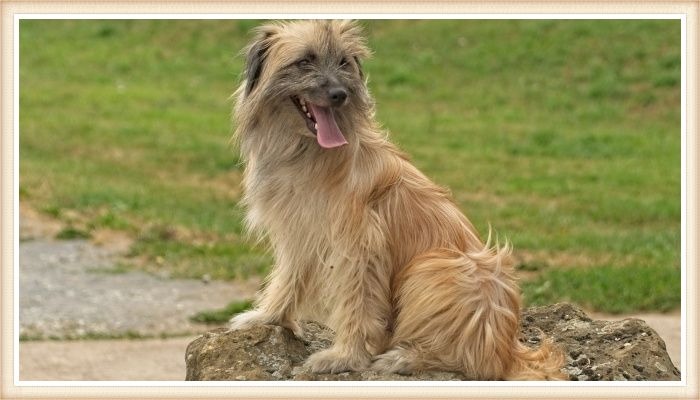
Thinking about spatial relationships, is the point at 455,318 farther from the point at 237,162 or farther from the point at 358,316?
the point at 237,162

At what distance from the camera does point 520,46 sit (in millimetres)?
27953

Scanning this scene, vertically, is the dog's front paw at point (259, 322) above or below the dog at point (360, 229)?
below

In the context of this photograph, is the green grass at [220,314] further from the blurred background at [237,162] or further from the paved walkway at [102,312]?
the paved walkway at [102,312]

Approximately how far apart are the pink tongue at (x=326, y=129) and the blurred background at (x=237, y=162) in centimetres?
94

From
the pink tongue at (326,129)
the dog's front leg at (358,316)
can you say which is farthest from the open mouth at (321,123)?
the dog's front leg at (358,316)

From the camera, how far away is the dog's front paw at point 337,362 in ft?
22.7

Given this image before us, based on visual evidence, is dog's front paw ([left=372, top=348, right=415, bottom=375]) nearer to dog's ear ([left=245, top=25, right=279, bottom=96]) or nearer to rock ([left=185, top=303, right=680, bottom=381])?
rock ([left=185, top=303, right=680, bottom=381])

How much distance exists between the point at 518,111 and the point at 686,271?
17.7 metres

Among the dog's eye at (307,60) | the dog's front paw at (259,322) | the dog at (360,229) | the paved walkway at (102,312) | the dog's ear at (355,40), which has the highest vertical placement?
the dog's ear at (355,40)

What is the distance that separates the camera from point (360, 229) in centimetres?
686

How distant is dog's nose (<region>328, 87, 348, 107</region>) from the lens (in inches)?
261

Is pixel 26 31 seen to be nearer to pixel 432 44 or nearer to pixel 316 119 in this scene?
pixel 432 44

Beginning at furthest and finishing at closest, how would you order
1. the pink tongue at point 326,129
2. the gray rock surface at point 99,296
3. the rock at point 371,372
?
the gray rock surface at point 99,296, the rock at point 371,372, the pink tongue at point 326,129

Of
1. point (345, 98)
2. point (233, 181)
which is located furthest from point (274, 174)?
point (233, 181)
